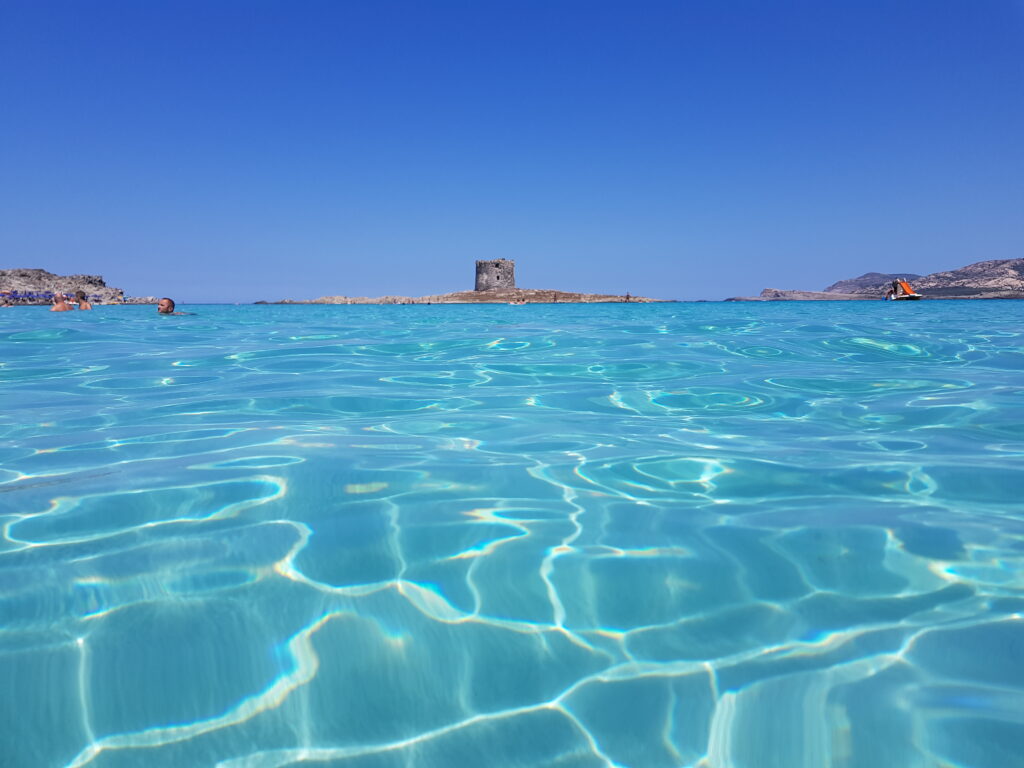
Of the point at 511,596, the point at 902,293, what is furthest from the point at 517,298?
the point at 511,596

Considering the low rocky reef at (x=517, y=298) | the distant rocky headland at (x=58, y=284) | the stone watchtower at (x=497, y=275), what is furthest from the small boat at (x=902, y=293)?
the distant rocky headland at (x=58, y=284)

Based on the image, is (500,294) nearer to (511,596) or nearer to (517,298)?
(517,298)

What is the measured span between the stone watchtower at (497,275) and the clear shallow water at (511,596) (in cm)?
5958

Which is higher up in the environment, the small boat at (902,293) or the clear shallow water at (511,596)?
the small boat at (902,293)

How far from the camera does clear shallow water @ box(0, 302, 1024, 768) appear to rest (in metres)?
1.17

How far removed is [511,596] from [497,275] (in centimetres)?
6174

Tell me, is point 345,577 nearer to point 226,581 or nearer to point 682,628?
point 226,581

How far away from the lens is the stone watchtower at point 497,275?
62.0 metres

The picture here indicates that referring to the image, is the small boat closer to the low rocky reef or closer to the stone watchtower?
the low rocky reef

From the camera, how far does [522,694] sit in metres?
1.27

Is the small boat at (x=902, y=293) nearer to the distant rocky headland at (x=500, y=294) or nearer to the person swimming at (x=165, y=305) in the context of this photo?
the distant rocky headland at (x=500, y=294)

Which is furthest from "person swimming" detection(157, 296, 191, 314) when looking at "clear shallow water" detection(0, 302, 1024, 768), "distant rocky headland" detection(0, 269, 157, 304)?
"distant rocky headland" detection(0, 269, 157, 304)

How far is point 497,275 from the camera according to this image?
6222 centimetres

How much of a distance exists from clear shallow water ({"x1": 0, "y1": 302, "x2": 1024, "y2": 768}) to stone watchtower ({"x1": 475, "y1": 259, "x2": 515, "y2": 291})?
59.6m
